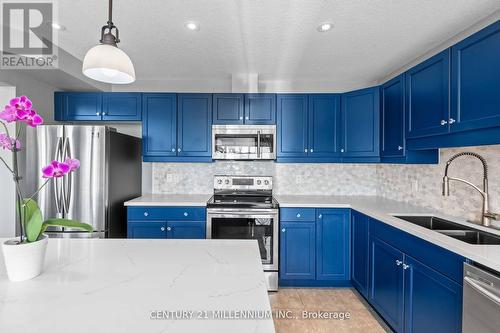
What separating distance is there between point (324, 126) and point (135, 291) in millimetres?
2726

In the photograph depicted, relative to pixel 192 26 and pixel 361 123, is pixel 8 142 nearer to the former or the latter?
pixel 192 26

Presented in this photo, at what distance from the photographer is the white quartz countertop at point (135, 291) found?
72 cm

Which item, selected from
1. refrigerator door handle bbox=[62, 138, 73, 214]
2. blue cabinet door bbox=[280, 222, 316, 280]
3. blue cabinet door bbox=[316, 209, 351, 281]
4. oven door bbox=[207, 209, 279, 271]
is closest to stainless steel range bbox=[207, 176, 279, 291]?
oven door bbox=[207, 209, 279, 271]

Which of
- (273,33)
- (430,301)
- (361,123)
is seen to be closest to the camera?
(430,301)

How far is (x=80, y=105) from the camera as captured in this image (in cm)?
308

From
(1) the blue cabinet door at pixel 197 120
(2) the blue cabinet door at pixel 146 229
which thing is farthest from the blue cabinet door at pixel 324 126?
(2) the blue cabinet door at pixel 146 229

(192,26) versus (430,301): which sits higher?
(192,26)

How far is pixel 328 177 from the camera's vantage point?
11.2 ft

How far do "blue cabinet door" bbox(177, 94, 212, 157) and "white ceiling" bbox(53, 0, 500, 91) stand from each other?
35 centimetres

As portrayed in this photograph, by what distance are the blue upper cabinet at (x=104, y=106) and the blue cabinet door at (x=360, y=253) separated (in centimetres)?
273

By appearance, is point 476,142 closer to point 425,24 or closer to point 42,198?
point 425,24

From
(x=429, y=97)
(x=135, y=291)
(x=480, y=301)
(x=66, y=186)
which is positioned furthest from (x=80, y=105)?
(x=480, y=301)

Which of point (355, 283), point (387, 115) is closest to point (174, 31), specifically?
point (387, 115)

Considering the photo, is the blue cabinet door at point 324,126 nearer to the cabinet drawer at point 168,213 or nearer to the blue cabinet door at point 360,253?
the blue cabinet door at point 360,253
